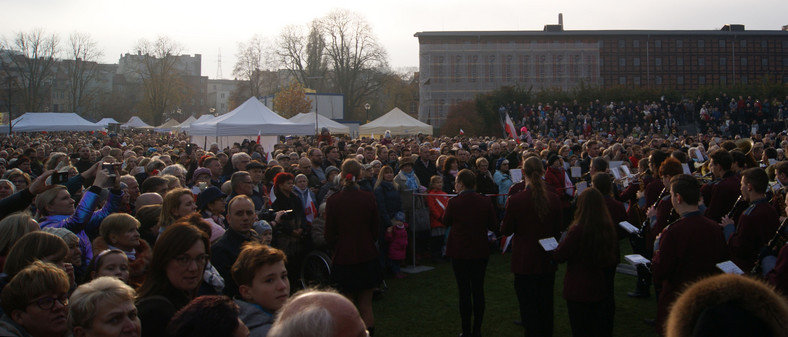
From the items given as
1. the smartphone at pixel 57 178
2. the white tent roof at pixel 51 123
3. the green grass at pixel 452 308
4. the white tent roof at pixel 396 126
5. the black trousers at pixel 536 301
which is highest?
the white tent roof at pixel 51 123

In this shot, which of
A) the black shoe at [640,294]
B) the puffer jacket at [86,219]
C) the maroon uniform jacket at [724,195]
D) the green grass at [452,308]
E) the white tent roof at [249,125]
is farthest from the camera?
the white tent roof at [249,125]

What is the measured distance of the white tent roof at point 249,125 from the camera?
16.5m

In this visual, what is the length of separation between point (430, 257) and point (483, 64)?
5776 cm

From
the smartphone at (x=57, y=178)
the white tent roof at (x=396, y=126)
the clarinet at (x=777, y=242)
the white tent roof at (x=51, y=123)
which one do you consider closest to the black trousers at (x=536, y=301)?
the clarinet at (x=777, y=242)

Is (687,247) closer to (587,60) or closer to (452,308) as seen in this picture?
(452,308)

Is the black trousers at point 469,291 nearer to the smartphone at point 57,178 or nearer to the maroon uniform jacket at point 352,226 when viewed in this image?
the maroon uniform jacket at point 352,226

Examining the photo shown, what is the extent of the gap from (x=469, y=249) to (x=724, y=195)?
2766mm

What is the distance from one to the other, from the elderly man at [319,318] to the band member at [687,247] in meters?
3.27

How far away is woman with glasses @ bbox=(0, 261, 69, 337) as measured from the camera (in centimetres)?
290

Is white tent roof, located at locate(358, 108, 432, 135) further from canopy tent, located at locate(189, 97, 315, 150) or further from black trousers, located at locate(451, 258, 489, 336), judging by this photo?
black trousers, located at locate(451, 258, 489, 336)

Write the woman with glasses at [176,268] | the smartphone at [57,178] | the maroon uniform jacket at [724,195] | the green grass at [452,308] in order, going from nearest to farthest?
the woman with glasses at [176,268]
the smartphone at [57,178]
the maroon uniform jacket at [724,195]
the green grass at [452,308]

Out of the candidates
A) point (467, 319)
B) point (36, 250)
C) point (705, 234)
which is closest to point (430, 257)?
point (467, 319)

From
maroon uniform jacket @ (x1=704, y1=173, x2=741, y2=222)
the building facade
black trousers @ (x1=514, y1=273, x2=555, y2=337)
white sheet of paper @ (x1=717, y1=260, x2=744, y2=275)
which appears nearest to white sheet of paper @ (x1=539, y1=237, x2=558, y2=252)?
black trousers @ (x1=514, y1=273, x2=555, y2=337)

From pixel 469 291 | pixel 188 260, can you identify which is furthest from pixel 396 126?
pixel 188 260
